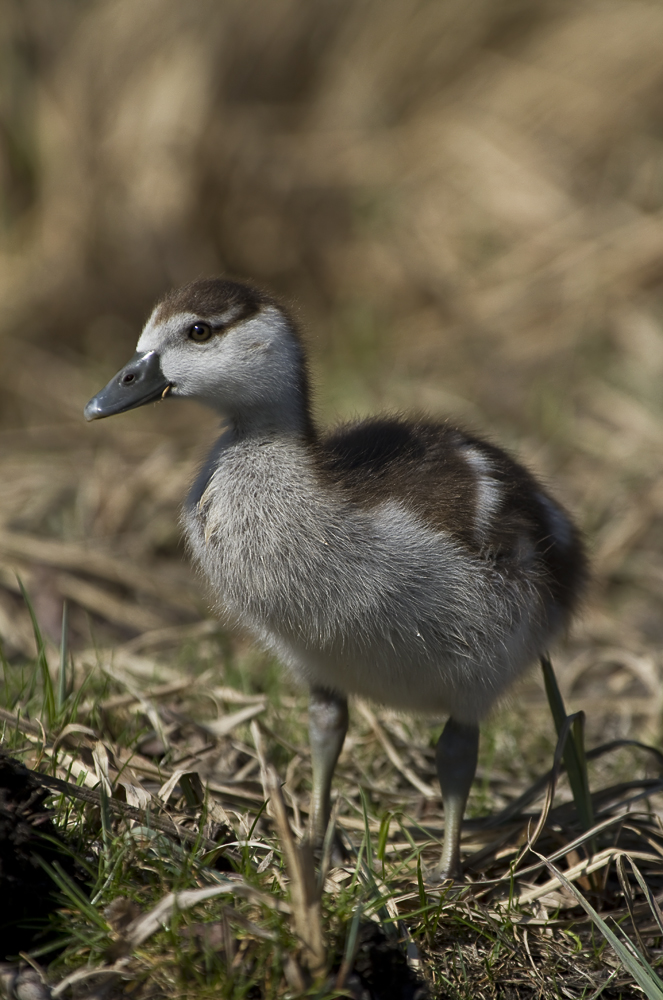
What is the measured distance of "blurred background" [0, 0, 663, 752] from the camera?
604cm

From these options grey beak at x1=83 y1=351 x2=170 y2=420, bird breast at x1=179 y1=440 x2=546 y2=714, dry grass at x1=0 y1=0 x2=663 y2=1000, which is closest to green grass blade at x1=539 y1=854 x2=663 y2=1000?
dry grass at x1=0 y1=0 x2=663 y2=1000

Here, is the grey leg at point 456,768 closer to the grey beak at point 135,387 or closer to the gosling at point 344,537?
the gosling at point 344,537

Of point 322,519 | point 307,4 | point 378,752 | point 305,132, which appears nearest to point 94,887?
point 322,519

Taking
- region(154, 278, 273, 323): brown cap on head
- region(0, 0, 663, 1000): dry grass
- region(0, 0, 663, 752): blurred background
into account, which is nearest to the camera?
region(154, 278, 273, 323): brown cap on head

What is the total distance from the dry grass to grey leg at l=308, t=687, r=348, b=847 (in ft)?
0.23

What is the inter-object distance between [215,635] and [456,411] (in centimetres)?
230

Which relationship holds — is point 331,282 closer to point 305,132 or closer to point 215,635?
point 305,132

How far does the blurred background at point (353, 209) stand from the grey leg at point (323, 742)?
2.56 m

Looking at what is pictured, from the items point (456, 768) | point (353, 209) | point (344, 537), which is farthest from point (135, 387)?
point (353, 209)

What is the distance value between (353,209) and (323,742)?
5.53 meters

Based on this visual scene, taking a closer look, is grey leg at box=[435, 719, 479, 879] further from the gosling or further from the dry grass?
the dry grass

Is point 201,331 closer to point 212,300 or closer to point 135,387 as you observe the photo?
point 212,300

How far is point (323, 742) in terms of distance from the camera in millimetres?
2840

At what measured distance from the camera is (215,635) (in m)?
4.32
